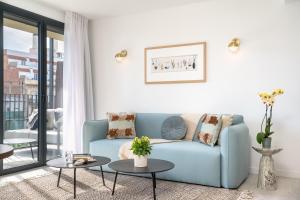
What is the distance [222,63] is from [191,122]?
912 millimetres

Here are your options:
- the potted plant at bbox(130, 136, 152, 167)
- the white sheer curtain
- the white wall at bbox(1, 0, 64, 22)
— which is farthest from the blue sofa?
the white wall at bbox(1, 0, 64, 22)

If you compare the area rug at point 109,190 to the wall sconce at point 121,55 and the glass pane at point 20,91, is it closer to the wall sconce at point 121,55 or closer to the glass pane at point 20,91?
the glass pane at point 20,91

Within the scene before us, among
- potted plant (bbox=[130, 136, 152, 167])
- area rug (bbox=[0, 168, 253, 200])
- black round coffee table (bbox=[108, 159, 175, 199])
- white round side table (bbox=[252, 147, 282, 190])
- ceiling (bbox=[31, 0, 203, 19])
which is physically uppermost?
ceiling (bbox=[31, 0, 203, 19])

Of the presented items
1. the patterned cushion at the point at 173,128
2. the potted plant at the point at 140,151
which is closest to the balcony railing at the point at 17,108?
the patterned cushion at the point at 173,128

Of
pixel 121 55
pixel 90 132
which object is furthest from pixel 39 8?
pixel 90 132

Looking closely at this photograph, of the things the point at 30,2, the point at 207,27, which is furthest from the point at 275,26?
the point at 30,2

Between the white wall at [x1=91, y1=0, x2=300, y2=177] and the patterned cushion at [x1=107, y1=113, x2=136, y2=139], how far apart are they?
0.47m

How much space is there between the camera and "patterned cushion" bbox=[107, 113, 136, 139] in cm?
412

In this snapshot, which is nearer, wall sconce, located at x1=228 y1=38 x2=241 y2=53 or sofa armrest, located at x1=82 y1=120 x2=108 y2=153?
wall sconce, located at x1=228 y1=38 x2=241 y2=53

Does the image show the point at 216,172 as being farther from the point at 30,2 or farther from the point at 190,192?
the point at 30,2

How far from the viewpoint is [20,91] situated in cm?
405

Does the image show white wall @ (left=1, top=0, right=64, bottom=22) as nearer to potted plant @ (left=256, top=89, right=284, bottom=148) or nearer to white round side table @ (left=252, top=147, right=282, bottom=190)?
potted plant @ (left=256, top=89, right=284, bottom=148)

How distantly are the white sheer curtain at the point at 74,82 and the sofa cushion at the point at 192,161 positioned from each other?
5.22ft

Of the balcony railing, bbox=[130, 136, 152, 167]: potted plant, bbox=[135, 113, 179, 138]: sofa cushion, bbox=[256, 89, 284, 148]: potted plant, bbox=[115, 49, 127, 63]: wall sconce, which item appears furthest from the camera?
bbox=[115, 49, 127, 63]: wall sconce
